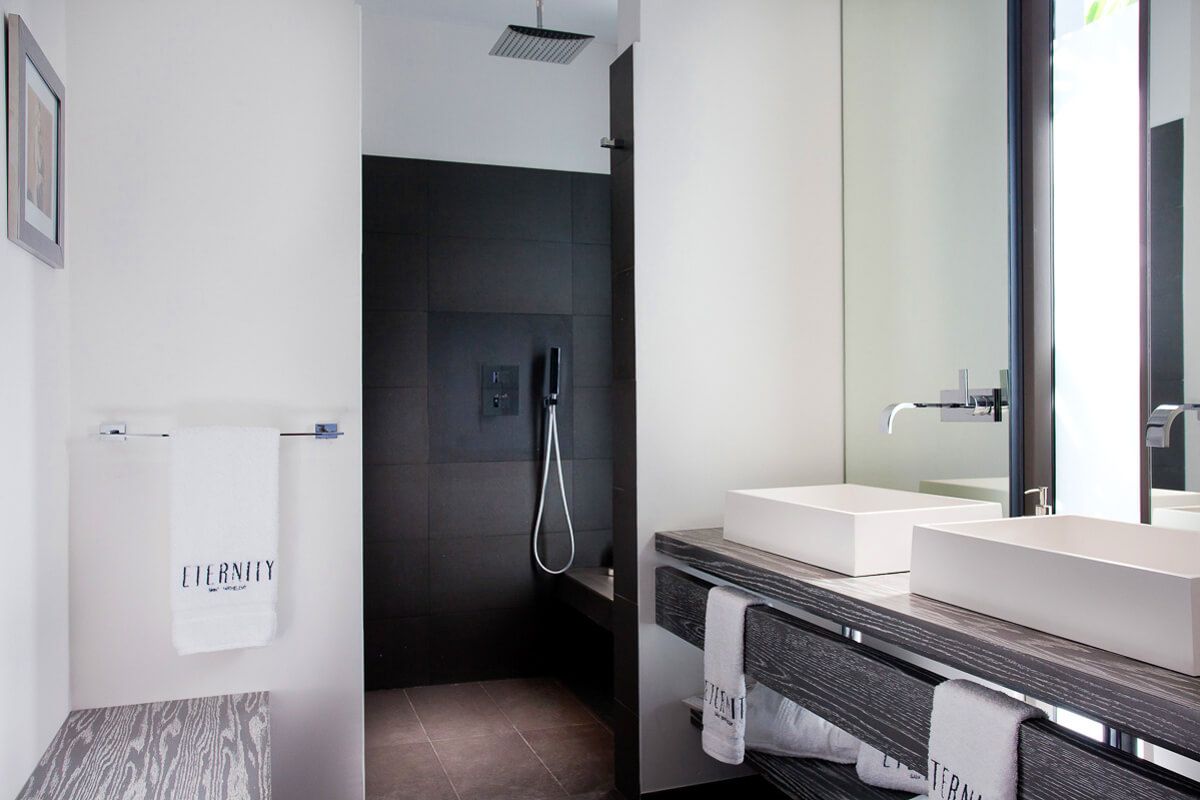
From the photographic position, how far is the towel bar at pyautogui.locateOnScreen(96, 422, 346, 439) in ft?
8.00

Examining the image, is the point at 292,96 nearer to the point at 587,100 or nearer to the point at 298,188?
the point at 298,188

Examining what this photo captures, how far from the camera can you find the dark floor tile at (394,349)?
4.04 meters

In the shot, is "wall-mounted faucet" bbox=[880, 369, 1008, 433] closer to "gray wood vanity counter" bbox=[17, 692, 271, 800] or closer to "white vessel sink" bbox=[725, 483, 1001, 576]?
"white vessel sink" bbox=[725, 483, 1001, 576]

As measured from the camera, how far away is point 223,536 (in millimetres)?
2469

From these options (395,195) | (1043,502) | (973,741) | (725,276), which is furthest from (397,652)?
(973,741)

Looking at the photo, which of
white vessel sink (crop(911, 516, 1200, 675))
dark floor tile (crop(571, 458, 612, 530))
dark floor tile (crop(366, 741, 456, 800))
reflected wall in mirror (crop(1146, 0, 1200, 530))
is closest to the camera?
white vessel sink (crop(911, 516, 1200, 675))

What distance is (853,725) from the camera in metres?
1.85

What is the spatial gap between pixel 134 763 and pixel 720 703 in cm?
138

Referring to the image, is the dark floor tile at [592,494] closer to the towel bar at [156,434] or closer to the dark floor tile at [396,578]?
the dark floor tile at [396,578]

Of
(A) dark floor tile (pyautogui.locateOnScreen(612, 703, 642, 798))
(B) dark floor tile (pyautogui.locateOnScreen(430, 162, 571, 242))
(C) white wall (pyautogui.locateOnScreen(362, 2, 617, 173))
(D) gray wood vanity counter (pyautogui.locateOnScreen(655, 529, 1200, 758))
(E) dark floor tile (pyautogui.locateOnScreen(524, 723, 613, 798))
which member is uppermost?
(C) white wall (pyautogui.locateOnScreen(362, 2, 617, 173))

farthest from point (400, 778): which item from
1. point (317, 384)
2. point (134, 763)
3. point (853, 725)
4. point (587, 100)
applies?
point (587, 100)

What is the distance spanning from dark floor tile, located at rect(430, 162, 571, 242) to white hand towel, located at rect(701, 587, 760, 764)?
2.35 m

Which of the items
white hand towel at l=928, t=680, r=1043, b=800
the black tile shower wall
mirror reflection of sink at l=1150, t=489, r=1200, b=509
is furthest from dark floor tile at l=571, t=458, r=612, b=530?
white hand towel at l=928, t=680, r=1043, b=800

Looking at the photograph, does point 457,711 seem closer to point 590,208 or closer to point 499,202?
point 499,202
